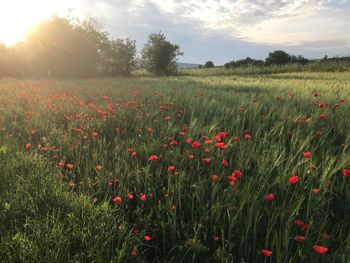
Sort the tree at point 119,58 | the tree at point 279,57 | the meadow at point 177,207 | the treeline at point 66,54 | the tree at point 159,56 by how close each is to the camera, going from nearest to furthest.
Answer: the meadow at point 177,207
the treeline at point 66,54
the tree at point 119,58
the tree at point 159,56
the tree at point 279,57

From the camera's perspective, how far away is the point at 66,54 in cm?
2270

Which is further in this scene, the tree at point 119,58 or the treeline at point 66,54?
the tree at point 119,58

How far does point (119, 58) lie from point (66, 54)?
607 cm

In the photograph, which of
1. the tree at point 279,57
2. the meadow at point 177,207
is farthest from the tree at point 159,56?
the meadow at point 177,207

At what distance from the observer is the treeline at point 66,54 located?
20500 millimetres

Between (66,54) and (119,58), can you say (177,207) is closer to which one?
(66,54)

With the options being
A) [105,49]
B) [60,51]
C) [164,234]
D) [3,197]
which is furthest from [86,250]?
[105,49]

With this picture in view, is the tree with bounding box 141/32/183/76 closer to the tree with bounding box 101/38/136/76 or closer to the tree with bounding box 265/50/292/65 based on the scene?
the tree with bounding box 101/38/136/76

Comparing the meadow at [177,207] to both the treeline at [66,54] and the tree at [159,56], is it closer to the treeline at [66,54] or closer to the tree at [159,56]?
the treeline at [66,54]

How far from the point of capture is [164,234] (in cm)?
182

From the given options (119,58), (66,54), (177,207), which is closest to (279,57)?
(119,58)

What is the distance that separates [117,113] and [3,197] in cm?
246

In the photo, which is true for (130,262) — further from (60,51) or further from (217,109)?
(60,51)

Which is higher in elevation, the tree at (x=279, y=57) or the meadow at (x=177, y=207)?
the tree at (x=279, y=57)
